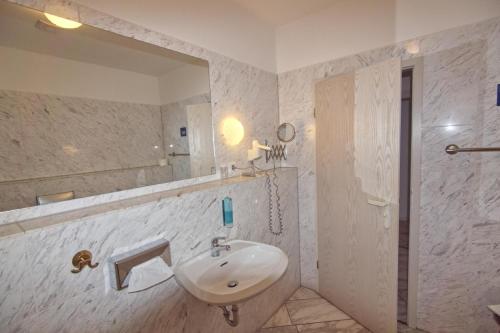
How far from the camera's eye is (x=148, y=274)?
3.36 ft

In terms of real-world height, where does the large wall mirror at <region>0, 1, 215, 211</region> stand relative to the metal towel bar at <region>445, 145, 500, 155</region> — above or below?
above

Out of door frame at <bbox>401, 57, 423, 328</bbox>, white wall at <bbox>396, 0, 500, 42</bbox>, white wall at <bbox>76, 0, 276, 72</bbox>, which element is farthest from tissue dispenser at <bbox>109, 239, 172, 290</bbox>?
white wall at <bbox>396, 0, 500, 42</bbox>

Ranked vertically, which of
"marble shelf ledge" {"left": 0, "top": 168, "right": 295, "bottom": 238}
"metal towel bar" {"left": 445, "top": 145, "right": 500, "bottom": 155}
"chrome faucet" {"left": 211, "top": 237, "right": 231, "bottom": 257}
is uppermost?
"metal towel bar" {"left": 445, "top": 145, "right": 500, "bottom": 155}

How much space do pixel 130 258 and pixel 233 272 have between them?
58 cm

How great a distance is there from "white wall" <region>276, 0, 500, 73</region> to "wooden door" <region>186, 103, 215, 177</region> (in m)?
1.06

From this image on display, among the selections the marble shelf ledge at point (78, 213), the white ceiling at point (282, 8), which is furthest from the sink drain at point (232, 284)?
the white ceiling at point (282, 8)

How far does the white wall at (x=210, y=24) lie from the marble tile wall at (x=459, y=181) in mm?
907

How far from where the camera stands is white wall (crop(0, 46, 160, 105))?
914mm

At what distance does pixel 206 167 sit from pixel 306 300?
1580 mm

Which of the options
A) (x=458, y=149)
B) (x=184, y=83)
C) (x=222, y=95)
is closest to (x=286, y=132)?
(x=222, y=95)

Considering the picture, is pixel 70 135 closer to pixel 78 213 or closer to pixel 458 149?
pixel 78 213

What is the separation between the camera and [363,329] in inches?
69.0

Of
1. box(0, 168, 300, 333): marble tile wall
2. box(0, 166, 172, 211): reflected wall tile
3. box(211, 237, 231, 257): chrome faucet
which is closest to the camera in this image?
box(0, 168, 300, 333): marble tile wall

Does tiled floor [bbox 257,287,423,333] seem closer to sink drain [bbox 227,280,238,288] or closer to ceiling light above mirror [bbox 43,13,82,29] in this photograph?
sink drain [bbox 227,280,238,288]
